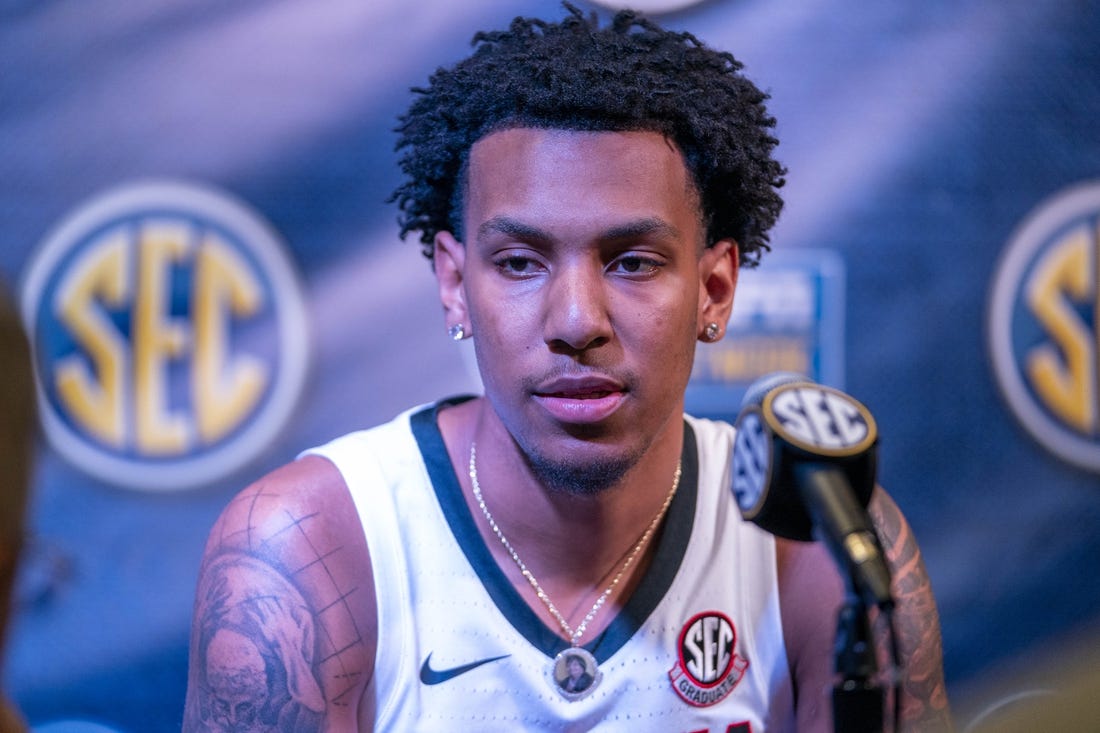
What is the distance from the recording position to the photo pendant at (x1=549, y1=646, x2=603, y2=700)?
6.57ft

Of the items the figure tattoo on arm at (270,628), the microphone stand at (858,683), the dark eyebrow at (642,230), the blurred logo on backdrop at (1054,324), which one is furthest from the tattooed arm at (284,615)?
the blurred logo on backdrop at (1054,324)

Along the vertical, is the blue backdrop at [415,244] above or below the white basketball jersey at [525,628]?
above

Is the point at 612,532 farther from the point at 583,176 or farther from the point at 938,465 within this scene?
the point at 938,465

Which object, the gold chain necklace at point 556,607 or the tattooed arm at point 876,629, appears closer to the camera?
the gold chain necklace at point 556,607

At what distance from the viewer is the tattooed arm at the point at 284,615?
1.85 metres

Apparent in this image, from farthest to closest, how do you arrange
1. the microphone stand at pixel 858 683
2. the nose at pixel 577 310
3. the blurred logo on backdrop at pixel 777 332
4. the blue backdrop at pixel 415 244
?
the blurred logo on backdrop at pixel 777 332, the blue backdrop at pixel 415 244, the nose at pixel 577 310, the microphone stand at pixel 858 683

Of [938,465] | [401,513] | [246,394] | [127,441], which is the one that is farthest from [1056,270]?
[127,441]

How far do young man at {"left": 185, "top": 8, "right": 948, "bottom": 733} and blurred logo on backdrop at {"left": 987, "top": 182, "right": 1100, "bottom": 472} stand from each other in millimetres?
948

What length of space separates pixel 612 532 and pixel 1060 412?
150 centimetres

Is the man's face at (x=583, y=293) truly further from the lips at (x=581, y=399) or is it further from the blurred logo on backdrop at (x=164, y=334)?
the blurred logo on backdrop at (x=164, y=334)

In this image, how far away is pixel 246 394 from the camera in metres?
2.81

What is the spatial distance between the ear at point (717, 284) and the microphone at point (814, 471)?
0.86m

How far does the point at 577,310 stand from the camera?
181 centimetres

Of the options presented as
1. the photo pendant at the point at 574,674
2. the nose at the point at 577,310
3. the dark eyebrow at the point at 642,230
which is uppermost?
the dark eyebrow at the point at 642,230
